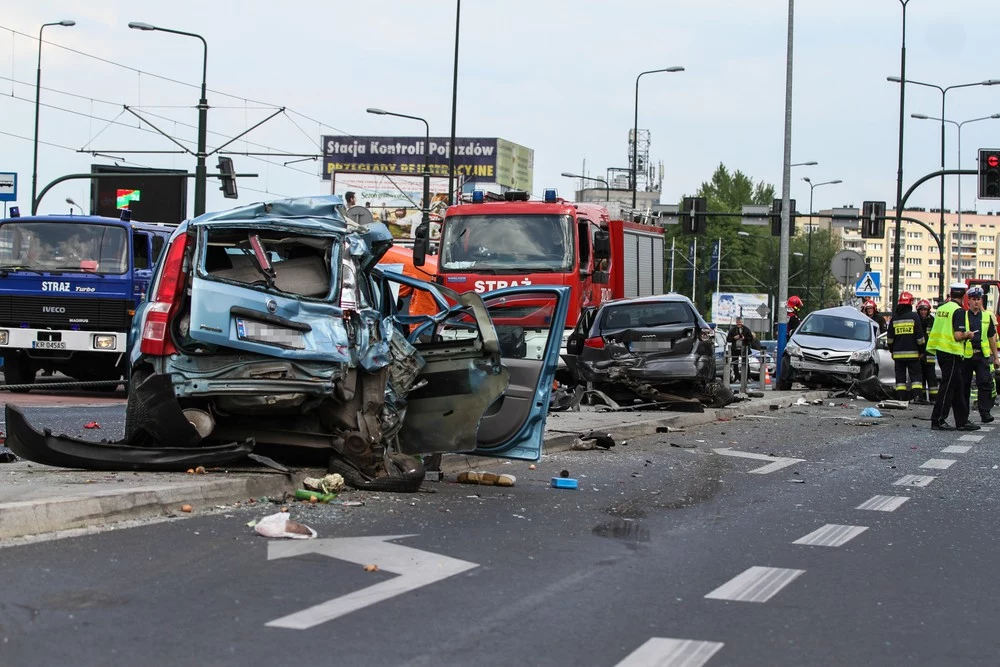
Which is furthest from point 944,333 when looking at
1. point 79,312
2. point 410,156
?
point 410,156

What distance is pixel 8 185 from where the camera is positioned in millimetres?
34312

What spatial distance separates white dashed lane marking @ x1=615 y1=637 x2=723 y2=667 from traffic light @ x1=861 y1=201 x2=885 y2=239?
3630 cm

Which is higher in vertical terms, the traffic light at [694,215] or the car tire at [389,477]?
the traffic light at [694,215]

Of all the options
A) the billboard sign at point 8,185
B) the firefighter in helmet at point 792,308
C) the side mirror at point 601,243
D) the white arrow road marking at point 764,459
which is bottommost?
the white arrow road marking at point 764,459

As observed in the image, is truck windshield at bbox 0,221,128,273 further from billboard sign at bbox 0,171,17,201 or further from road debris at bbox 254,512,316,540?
billboard sign at bbox 0,171,17,201

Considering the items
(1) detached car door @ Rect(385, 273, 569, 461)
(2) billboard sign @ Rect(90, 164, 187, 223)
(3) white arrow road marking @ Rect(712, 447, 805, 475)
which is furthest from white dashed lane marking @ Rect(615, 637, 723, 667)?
(2) billboard sign @ Rect(90, 164, 187, 223)

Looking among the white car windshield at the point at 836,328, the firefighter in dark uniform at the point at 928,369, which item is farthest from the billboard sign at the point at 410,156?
the firefighter in dark uniform at the point at 928,369

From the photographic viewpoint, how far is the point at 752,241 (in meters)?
119

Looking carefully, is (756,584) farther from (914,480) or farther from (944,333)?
(944,333)

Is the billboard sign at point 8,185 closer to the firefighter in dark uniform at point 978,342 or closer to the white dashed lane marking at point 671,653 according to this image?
→ the firefighter in dark uniform at point 978,342

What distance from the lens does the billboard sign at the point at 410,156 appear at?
4001 inches

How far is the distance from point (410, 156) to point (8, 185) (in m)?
68.6

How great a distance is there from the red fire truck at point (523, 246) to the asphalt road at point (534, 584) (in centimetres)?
1084

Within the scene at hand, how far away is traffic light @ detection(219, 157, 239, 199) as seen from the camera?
3419 centimetres
